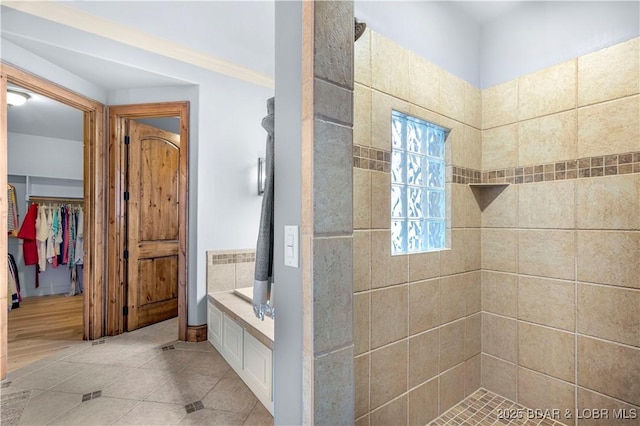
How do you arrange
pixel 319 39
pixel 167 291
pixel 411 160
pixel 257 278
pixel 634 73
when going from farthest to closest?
pixel 167 291 < pixel 411 160 < pixel 634 73 < pixel 257 278 < pixel 319 39

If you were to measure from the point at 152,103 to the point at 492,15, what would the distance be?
9.48ft

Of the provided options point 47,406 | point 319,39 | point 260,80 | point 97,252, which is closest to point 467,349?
point 319,39

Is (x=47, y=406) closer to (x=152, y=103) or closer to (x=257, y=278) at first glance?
(x=257, y=278)

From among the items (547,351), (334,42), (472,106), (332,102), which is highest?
(472,106)

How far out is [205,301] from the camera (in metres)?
2.89

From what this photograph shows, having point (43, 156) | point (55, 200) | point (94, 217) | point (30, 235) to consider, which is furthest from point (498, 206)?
point (43, 156)

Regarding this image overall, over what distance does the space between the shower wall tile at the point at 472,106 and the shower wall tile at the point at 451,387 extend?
146cm

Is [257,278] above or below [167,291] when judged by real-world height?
above

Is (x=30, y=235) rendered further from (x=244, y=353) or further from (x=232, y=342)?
(x=244, y=353)

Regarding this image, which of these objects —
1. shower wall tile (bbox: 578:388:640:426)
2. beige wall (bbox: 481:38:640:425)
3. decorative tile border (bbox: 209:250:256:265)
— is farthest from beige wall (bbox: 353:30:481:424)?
decorative tile border (bbox: 209:250:256:265)

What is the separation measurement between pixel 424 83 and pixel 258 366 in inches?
76.3

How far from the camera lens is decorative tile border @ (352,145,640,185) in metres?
1.35

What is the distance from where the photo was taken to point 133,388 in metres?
2.03

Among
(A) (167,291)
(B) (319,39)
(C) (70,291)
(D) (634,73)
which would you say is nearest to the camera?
(B) (319,39)
